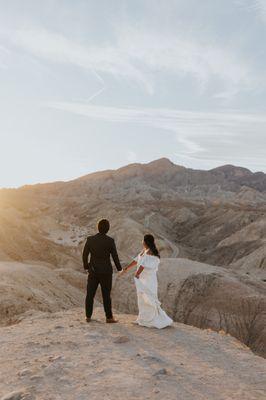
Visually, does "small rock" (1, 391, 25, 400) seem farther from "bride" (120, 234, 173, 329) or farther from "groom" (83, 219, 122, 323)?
"bride" (120, 234, 173, 329)

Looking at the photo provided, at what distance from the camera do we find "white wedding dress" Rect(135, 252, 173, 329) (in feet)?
28.7

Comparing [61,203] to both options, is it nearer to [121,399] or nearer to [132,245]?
[132,245]

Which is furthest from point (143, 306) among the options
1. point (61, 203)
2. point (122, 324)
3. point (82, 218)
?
point (61, 203)

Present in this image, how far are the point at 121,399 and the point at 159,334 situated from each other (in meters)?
3.21

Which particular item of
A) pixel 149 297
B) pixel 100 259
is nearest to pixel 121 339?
pixel 149 297

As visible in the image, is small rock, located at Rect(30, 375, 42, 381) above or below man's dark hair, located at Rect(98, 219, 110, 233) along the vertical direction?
below

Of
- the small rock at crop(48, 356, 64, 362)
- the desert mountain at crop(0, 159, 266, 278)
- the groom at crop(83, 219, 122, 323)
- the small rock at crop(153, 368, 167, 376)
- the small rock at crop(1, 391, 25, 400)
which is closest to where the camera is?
the small rock at crop(1, 391, 25, 400)

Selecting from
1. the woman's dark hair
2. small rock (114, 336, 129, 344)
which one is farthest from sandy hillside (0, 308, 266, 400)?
the woman's dark hair

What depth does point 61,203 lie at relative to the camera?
110 metres

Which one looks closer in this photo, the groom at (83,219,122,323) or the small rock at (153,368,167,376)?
the small rock at (153,368,167,376)

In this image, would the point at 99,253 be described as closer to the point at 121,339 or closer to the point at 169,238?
the point at 121,339

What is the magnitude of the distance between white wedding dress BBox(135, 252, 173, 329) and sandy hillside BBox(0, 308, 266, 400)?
231mm

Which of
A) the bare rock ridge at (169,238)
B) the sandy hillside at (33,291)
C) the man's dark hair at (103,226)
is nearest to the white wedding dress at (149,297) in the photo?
the man's dark hair at (103,226)

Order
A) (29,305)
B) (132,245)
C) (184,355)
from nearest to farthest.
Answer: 1. (184,355)
2. (29,305)
3. (132,245)
